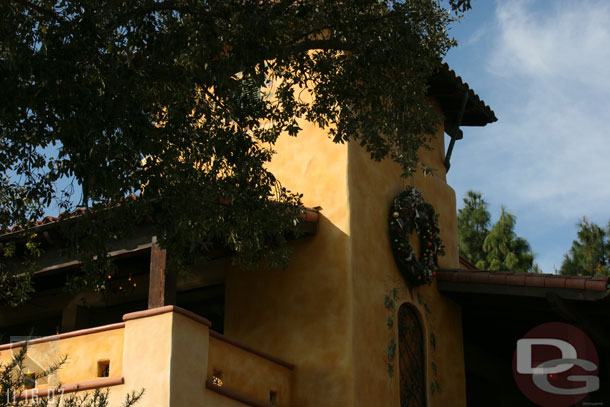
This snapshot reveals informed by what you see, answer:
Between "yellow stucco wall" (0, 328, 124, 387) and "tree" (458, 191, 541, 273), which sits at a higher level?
"tree" (458, 191, 541, 273)

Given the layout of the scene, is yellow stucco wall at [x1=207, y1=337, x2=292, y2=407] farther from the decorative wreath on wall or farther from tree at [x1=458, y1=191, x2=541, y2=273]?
tree at [x1=458, y1=191, x2=541, y2=273]

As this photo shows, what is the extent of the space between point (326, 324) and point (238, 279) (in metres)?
1.65

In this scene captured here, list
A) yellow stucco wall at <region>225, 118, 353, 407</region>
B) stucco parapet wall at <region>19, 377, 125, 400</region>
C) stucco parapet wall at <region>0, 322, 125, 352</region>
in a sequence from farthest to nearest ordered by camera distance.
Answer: yellow stucco wall at <region>225, 118, 353, 407</region> → stucco parapet wall at <region>0, 322, 125, 352</region> → stucco parapet wall at <region>19, 377, 125, 400</region>

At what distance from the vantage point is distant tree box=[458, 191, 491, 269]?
2491cm

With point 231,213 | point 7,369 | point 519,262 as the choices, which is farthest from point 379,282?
point 519,262

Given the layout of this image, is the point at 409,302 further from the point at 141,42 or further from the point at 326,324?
the point at 141,42

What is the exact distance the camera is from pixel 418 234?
1265cm

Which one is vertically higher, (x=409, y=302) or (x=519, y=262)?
(x=519, y=262)

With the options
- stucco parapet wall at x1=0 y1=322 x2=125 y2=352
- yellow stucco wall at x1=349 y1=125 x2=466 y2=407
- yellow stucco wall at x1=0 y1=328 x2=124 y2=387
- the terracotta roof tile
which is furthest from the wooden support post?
the terracotta roof tile

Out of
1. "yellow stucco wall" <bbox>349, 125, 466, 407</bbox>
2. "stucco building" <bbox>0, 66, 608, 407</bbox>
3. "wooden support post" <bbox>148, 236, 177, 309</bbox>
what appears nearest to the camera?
"stucco building" <bbox>0, 66, 608, 407</bbox>

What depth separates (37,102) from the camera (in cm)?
684

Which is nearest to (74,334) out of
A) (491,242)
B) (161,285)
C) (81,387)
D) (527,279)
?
(81,387)

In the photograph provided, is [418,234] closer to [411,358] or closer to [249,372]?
[411,358]

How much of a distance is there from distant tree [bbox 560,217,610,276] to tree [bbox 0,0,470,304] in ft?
54.1
